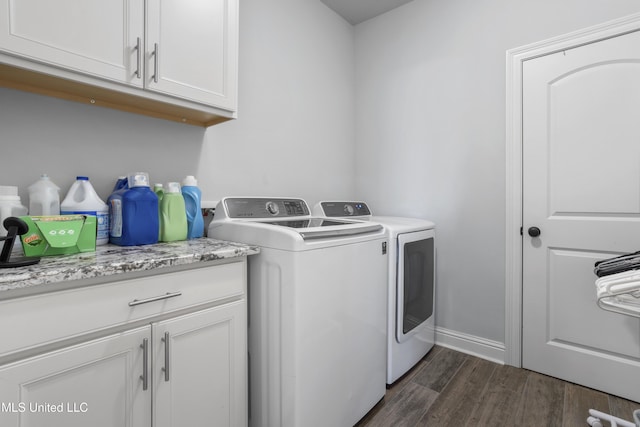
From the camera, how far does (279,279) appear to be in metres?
1.31

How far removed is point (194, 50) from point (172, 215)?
751 millimetres

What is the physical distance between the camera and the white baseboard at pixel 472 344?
216cm

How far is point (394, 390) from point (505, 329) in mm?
903

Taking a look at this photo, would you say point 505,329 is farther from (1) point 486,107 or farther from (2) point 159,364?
(2) point 159,364

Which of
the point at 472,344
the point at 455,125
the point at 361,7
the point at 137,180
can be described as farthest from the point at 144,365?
the point at 361,7

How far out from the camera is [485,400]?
1.75 metres

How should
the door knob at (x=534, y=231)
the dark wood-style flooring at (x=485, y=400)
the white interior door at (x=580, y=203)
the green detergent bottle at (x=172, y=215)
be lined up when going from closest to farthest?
the green detergent bottle at (x=172, y=215) → the dark wood-style flooring at (x=485, y=400) → the white interior door at (x=580, y=203) → the door knob at (x=534, y=231)

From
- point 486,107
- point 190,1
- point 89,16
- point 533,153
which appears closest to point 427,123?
point 486,107

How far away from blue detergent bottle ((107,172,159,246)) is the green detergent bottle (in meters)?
Answer: 0.07

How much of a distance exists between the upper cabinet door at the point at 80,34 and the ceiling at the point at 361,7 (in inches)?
73.2

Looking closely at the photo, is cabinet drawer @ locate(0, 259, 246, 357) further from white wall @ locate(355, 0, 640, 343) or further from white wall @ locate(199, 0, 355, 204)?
white wall @ locate(355, 0, 640, 343)

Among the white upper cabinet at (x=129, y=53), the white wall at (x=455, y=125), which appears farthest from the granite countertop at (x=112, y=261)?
the white wall at (x=455, y=125)

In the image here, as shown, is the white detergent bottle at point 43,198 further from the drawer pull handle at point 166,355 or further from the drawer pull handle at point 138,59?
the drawer pull handle at point 166,355

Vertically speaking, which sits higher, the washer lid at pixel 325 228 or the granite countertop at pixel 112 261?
the washer lid at pixel 325 228
